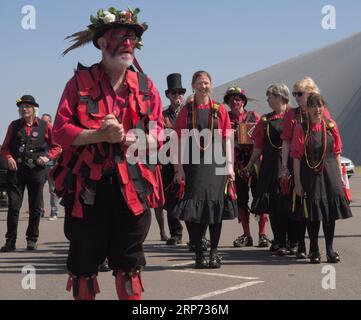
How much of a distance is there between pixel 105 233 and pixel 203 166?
2.87 m

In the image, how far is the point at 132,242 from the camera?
4031 mm

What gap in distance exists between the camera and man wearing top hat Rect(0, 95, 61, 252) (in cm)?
840

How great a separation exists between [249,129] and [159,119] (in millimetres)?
4283

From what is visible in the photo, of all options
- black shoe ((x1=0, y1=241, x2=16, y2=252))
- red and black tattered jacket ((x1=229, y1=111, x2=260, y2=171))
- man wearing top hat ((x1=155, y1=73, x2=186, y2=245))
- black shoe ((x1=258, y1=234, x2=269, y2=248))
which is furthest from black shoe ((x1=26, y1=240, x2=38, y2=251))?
black shoe ((x1=258, y1=234, x2=269, y2=248))

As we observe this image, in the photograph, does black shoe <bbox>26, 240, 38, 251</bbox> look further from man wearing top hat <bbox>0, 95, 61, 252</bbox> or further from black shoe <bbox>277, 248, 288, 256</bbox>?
black shoe <bbox>277, 248, 288, 256</bbox>

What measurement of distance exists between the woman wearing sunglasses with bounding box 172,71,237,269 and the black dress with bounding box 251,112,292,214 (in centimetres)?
111

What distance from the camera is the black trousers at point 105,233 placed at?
396cm

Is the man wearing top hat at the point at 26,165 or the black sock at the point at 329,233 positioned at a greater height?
the man wearing top hat at the point at 26,165

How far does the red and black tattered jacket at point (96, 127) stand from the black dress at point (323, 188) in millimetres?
3249

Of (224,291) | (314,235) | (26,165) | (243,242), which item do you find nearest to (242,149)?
(243,242)

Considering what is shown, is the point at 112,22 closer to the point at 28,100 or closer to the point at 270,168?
the point at 270,168

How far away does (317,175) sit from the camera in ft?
23.2

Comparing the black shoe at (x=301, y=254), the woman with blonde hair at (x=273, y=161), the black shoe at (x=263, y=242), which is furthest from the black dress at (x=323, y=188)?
the black shoe at (x=263, y=242)

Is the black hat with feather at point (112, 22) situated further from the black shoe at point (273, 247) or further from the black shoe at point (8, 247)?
the black shoe at point (8, 247)
